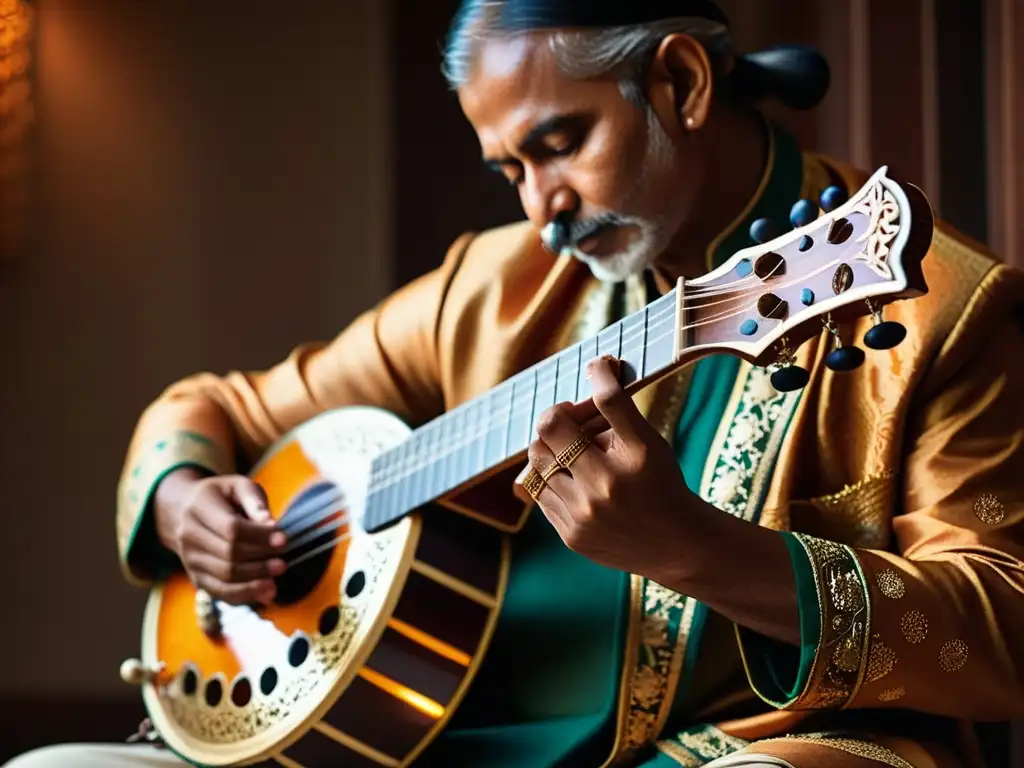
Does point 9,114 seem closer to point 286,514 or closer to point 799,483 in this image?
point 286,514

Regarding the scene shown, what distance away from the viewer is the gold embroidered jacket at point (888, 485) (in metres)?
1.26

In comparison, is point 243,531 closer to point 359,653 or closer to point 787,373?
point 359,653

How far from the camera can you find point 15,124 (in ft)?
9.45

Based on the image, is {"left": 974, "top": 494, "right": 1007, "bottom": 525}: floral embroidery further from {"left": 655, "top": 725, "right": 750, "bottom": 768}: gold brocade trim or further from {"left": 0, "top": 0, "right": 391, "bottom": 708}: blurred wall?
{"left": 0, "top": 0, "right": 391, "bottom": 708}: blurred wall

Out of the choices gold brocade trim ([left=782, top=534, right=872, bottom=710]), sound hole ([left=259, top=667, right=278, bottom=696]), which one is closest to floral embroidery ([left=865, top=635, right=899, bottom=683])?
gold brocade trim ([left=782, top=534, right=872, bottom=710])

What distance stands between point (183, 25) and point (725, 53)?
177 centimetres

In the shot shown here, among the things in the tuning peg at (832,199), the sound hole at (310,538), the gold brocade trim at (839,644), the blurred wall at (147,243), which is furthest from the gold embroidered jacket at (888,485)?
the blurred wall at (147,243)

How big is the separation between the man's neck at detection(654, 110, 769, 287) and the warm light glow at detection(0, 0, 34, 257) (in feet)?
5.55

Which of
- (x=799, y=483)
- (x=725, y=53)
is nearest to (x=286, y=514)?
(x=799, y=483)

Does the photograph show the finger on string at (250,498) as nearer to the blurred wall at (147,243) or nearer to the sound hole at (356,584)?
the sound hole at (356,584)

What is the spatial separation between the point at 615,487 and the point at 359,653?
1.53 feet

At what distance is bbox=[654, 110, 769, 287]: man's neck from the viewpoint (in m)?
1.61

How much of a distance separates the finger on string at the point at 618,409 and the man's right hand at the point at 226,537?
643 mm

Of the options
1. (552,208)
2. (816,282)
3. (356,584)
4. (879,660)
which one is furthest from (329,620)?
(816,282)
